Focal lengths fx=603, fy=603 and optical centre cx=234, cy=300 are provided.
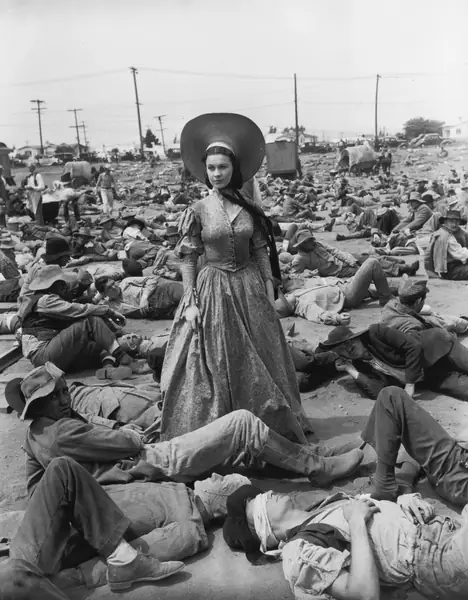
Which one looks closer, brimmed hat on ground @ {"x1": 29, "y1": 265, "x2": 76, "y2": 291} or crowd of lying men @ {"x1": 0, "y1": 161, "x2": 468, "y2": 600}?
crowd of lying men @ {"x1": 0, "y1": 161, "x2": 468, "y2": 600}

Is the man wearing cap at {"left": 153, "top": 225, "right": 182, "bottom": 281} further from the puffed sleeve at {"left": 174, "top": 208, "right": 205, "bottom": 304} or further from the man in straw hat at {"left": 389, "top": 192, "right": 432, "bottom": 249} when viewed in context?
the puffed sleeve at {"left": 174, "top": 208, "right": 205, "bottom": 304}

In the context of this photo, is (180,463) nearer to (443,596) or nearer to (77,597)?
(77,597)

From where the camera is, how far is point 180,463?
3.01 m

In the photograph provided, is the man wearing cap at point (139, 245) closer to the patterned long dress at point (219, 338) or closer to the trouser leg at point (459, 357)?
the trouser leg at point (459, 357)

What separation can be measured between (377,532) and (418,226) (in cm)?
957

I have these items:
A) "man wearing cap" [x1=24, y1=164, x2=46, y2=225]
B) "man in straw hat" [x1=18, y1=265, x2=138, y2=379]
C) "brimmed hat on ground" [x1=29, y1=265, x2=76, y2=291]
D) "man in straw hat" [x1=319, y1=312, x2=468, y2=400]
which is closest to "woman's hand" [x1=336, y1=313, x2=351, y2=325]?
"man in straw hat" [x1=319, y1=312, x2=468, y2=400]

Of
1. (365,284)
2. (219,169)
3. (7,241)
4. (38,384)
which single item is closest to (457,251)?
(365,284)

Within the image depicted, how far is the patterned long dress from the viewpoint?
329 cm

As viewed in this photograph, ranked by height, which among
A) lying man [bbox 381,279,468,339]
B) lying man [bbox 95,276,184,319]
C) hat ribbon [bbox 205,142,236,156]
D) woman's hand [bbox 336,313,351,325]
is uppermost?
hat ribbon [bbox 205,142,236,156]

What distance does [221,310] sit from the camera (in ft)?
10.8

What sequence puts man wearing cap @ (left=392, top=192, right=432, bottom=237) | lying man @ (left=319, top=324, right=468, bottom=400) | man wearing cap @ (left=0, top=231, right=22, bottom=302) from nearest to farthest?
lying man @ (left=319, top=324, right=468, bottom=400) < man wearing cap @ (left=0, top=231, right=22, bottom=302) < man wearing cap @ (left=392, top=192, right=432, bottom=237)

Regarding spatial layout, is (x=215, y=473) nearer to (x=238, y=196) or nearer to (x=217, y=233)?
(x=217, y=233)

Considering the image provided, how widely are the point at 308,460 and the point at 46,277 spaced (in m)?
3.07

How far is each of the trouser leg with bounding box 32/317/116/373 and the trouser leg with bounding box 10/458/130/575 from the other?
8.90ft
